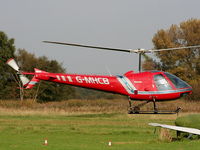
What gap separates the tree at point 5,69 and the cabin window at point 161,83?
3890 cm

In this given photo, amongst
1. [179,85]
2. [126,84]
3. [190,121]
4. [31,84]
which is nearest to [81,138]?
[190,121]

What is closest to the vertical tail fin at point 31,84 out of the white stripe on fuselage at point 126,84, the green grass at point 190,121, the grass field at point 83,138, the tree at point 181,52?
the grass field at point 83,138

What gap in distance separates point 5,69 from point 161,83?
1615 inches

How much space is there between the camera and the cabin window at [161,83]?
33031 millimetres

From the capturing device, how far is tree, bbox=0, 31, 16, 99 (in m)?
68.9

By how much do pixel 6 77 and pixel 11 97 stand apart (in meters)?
3.17

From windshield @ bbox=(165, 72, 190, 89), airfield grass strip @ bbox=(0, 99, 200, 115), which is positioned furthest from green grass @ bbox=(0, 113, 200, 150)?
airfield grass strip @ bbox=(0, 99, 200, 115)

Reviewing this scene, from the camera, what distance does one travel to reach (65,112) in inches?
1551

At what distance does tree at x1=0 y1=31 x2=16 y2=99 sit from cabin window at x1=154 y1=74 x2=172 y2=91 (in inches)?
1532

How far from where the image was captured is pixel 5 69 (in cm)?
7025

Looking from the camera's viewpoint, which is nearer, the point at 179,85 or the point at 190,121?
→ the point at 190,121

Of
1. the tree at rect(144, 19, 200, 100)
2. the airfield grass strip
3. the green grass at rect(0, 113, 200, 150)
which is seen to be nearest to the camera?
the green grass at rect(0, 113, 200, 150)

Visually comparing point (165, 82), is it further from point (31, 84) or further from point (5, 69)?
point (5, 69)

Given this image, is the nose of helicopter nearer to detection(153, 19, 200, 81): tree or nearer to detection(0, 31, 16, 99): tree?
detection(153, 19, 200, 81): tree
